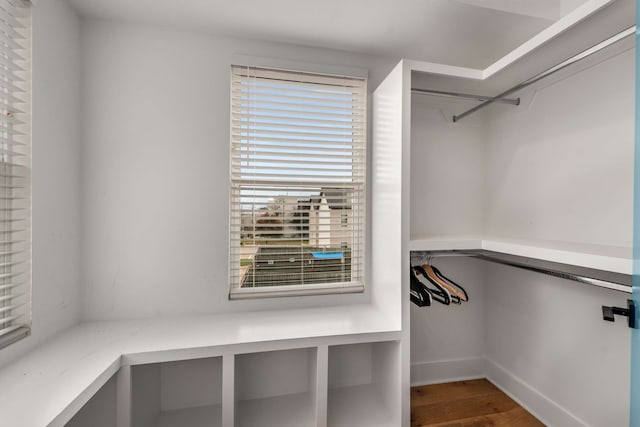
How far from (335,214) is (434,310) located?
1010 millimetres

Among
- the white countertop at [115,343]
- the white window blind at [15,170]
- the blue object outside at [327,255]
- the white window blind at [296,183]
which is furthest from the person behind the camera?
the blue object outside at [327,255]

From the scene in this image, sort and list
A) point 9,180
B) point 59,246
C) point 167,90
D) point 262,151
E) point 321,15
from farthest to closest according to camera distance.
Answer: point 262,151, point 167,90, point 321,15, point 59,246, point 9,180

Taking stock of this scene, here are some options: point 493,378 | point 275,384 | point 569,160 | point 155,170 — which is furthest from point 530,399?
point 155,170

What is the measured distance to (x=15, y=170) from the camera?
3.94ft

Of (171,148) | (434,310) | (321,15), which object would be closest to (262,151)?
(171,148)

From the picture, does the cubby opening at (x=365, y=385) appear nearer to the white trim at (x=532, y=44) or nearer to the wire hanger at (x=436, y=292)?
the wire hanger at (x=436, y=292)

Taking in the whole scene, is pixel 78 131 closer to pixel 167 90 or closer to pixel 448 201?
pixel 167 90

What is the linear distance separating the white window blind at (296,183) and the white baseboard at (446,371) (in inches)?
30.7

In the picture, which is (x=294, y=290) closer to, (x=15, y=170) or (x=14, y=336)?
(x=14, y=336)

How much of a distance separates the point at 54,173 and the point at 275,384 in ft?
5.44

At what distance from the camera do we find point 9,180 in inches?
46.9

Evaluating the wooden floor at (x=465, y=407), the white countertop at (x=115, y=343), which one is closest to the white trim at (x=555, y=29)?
the white countertop at (x=115, y=343)

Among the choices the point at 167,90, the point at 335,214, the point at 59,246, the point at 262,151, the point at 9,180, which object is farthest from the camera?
the point at 335,214

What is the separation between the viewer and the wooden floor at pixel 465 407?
1.65 m
